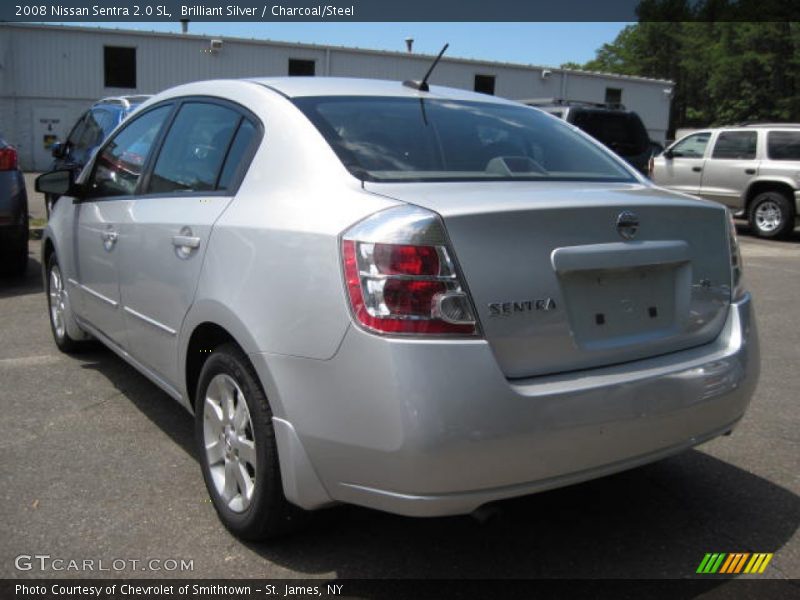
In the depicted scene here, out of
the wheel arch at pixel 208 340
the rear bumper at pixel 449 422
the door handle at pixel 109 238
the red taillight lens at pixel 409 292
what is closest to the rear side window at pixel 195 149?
the door handle at pixel 109 238

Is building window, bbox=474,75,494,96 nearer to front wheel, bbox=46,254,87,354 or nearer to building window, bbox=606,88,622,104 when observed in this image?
building window, bbox=606,88,622,104

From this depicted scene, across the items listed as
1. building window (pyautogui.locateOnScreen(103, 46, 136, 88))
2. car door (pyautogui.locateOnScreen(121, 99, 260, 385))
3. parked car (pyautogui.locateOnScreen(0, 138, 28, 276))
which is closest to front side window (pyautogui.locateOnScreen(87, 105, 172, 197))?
car door (pyautogui.locateOnScreen(121, 99, 260, 385))

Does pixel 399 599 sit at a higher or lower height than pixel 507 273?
lower

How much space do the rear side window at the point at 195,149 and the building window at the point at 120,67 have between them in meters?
25.4

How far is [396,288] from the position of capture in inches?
85.6

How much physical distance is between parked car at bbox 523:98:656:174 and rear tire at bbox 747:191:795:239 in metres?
2.85

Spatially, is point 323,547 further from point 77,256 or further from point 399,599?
point 77,256

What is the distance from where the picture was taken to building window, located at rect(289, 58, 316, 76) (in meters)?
28.6

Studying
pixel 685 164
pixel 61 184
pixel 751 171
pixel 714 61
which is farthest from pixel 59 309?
pixel 714 61

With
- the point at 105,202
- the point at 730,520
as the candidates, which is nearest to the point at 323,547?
the point at 730,520

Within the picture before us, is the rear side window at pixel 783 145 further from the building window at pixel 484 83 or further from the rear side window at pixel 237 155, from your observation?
the building window at pixel 484 83

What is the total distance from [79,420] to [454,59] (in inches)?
1152

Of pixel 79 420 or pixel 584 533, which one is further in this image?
pixel 79 420

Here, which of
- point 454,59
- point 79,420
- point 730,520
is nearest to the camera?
point 730,520
